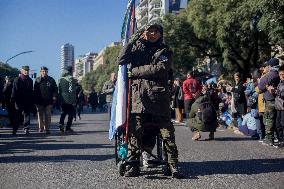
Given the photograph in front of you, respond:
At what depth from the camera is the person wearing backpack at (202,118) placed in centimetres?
1098

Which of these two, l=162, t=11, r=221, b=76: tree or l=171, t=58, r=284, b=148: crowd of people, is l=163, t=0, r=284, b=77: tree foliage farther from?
l=171, t=58, r=284, b=148: crowd of people

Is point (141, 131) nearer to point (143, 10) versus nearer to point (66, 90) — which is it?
point (66, 90)

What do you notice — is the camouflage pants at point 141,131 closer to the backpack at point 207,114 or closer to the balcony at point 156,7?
the backpack at point 207,114

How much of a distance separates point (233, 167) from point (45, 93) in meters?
7.47

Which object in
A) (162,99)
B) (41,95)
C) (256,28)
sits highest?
(256,28)

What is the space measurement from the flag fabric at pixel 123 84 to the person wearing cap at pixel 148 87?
12 cm

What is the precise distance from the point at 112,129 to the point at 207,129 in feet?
15.9

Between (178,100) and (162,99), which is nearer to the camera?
(162,99)

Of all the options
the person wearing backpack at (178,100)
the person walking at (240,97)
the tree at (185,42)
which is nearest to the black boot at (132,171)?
the person walking at (240,97)

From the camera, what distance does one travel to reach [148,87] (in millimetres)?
6109

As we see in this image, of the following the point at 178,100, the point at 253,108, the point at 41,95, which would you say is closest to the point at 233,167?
the point at 253,108

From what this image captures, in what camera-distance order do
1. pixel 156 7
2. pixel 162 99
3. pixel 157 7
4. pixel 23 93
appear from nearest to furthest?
pixel 162 99 → pixel 23 93 → pixel 157 7 → pixel 156 7

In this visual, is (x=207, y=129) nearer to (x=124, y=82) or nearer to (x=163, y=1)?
(x=124, y=82)

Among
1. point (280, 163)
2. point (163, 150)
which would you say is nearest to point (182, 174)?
point (163, 150)
